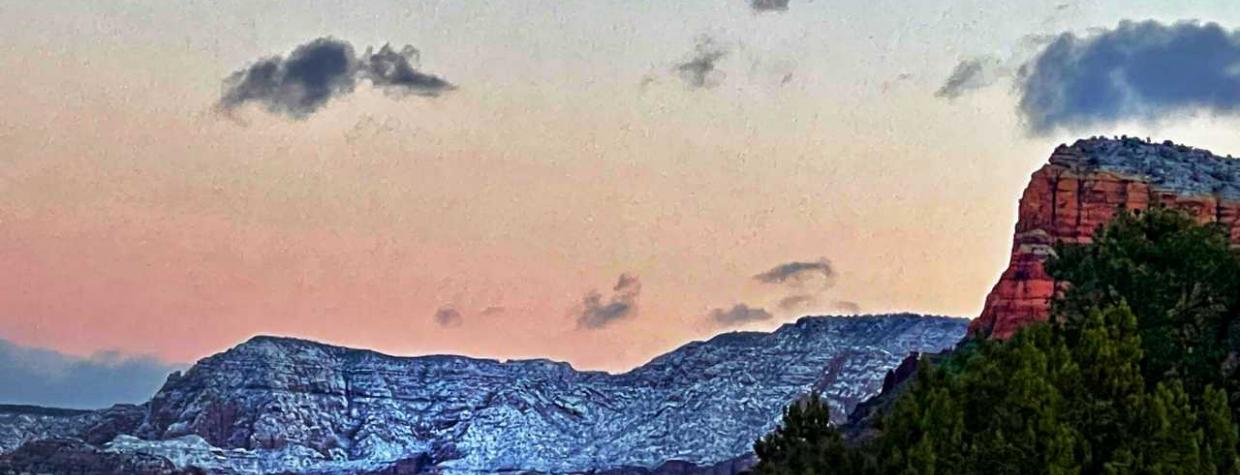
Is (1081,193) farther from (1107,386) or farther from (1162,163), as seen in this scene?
(1107,386)

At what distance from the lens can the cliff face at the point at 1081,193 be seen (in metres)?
111

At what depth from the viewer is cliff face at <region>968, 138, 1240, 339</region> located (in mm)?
110875

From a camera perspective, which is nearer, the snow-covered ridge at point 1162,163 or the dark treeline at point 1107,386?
the dark treeline at point 1107,386

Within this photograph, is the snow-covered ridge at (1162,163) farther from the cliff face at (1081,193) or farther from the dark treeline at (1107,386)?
the dark treeline at (1107,386)

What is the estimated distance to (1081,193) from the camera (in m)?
117

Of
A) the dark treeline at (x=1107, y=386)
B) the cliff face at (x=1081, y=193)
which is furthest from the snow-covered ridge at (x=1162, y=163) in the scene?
the dark treeline at (x=1107, y=386)

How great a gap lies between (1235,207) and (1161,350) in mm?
67196

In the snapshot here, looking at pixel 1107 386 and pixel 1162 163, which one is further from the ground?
pixel 1162 163

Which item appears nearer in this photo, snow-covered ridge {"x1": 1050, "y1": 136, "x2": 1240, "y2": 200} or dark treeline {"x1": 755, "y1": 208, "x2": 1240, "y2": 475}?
dark treeline {"x1": 755, "y1": 208, "x2": 1240, "y2": 475}

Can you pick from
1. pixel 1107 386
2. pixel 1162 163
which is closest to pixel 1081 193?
pixel 1162 163

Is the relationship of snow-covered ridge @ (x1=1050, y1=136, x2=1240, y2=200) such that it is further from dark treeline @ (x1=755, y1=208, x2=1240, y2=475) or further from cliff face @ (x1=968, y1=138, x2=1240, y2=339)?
dark treeline @ (x1=755, y1=208, x2=1240, y2=475)

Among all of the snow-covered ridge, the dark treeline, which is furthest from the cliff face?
the dark treeline

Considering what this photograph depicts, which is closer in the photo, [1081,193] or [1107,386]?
[1107,386]

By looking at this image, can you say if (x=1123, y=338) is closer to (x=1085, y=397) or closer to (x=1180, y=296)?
(x=1085, y=397)
